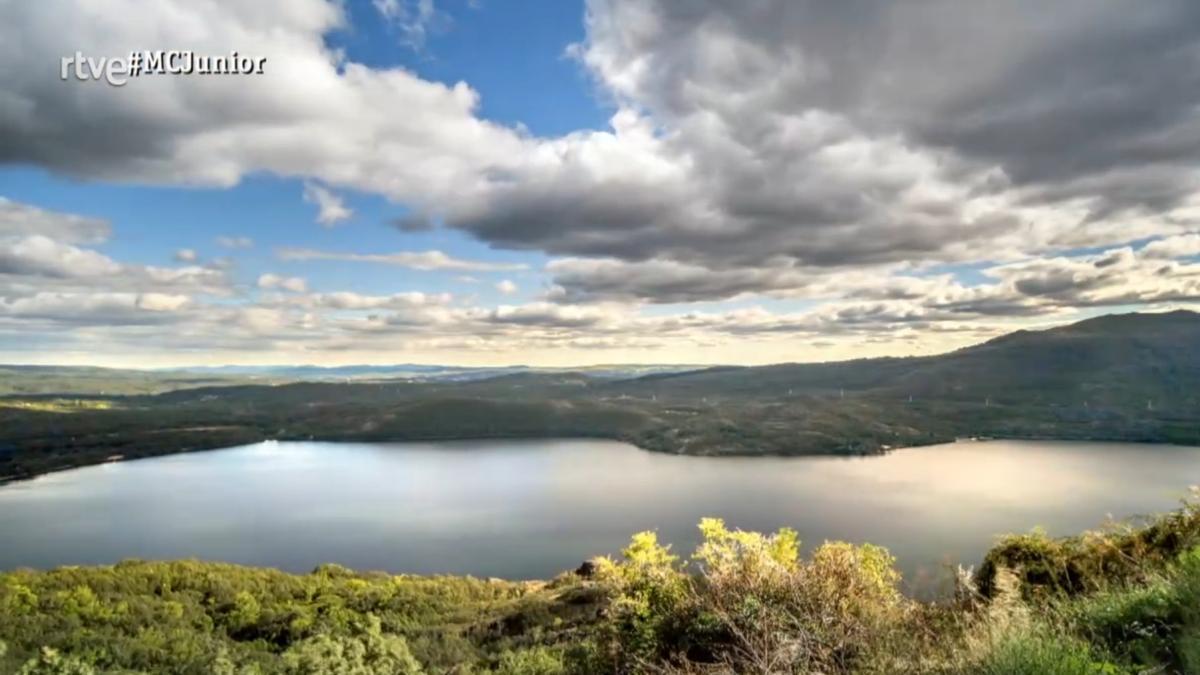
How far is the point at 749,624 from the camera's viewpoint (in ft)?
38.2

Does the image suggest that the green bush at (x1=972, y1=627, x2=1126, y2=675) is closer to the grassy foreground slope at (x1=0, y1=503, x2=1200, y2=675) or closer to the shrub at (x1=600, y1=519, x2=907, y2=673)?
the grassy foreground slope at (x1=0, y1=503, x2=1200, y2=675)

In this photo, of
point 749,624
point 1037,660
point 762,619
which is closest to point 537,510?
point 749,624

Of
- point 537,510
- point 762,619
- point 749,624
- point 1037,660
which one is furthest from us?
point 537,510

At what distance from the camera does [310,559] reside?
118 m

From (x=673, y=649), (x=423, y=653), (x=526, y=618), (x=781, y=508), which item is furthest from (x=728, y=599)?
(x=781, y=508)

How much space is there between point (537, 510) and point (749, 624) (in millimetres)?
146133

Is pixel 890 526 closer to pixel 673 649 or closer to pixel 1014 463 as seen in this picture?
pixel 1014 463

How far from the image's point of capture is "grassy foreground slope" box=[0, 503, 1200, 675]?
7.93m

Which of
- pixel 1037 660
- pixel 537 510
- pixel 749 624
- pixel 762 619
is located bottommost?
pixel 537 510

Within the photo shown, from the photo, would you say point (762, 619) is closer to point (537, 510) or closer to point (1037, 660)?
point (1037, 660)

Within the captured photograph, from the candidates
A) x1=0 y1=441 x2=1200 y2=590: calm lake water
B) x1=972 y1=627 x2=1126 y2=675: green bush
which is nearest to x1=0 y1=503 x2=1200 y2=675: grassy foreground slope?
x1=972 y1=627 x2=1126 y2=675: green bush

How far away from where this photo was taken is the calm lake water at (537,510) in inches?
4680

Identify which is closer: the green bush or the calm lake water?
the green bush

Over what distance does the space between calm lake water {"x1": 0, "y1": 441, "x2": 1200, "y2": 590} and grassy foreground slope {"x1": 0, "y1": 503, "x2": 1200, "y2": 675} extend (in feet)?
231
